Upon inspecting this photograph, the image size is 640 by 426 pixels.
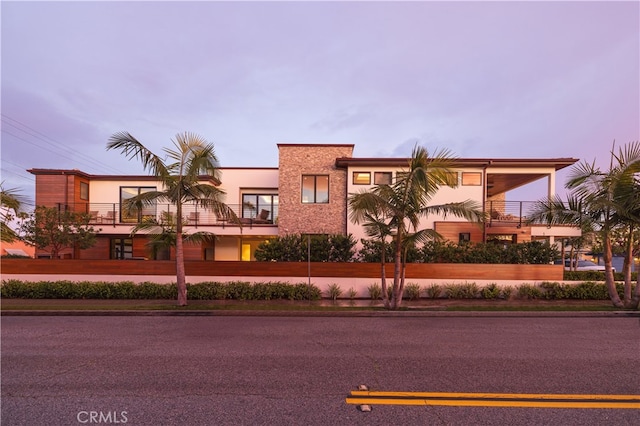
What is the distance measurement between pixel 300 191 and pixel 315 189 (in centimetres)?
91

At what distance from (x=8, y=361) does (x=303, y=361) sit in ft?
17.7

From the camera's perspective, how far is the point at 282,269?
14031mm

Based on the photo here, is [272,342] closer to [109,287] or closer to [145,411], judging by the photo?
[145,411]

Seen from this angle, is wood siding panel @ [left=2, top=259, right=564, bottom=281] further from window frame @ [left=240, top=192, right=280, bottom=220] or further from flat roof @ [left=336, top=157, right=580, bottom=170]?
window frame @ [left=240, top=192, right=280, bottom=220]

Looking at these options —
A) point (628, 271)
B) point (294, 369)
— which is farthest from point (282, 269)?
point (628, 271)

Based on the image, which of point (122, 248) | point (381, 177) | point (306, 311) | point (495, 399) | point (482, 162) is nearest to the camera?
point (495, 399)

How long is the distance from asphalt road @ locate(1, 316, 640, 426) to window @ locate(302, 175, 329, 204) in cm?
1044

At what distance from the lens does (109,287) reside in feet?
43.6

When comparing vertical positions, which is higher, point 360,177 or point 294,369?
point 360,177

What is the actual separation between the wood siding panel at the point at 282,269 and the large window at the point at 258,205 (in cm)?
734

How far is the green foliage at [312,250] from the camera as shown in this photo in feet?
47.9

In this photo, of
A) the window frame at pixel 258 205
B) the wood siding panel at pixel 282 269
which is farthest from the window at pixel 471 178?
the window frame at pixel 258 205

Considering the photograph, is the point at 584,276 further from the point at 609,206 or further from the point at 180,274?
the point at 180,274

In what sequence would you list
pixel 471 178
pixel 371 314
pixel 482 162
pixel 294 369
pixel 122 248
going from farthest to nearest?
pixel 122 248, pixel 471 178, pixel 482 162, pixel 371 314, pixel 294 369
